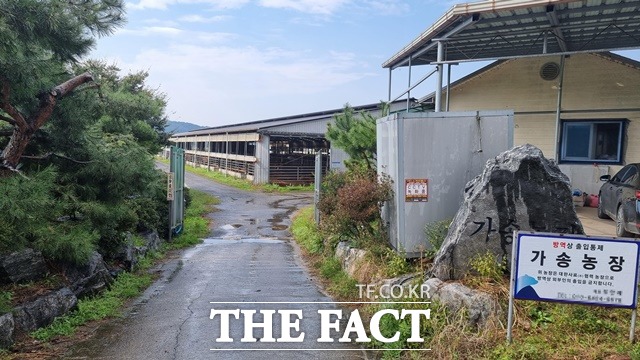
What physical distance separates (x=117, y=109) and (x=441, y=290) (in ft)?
22.5

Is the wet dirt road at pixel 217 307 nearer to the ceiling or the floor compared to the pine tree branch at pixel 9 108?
nearer to the floor

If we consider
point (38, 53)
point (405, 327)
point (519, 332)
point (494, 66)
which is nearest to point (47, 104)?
point (38, 53)

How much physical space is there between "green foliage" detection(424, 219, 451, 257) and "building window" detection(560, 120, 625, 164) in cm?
859

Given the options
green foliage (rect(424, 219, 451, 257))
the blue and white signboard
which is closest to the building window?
green foliage (rect(424, 219, 451, 257))

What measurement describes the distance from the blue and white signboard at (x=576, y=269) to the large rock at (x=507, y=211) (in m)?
1.05

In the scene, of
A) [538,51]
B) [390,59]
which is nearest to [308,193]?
[390,59]

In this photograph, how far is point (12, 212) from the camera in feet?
15.8

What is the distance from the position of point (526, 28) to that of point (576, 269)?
746cm

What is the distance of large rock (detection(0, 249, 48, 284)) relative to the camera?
581cm

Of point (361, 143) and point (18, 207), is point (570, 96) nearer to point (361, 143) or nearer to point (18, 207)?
point (361, 143)

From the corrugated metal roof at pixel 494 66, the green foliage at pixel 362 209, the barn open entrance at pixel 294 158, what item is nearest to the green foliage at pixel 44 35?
the green foliage at pixel 362 209

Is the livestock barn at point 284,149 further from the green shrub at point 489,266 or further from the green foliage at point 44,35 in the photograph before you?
the green shrub at point 489,266

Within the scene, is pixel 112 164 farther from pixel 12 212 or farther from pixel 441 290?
pixel 441 290

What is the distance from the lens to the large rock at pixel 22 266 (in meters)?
5.81
